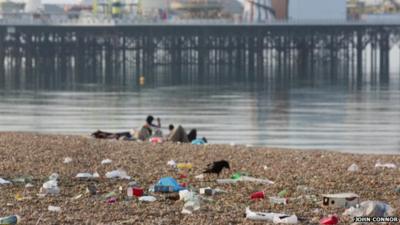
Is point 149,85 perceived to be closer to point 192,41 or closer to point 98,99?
point 98,99

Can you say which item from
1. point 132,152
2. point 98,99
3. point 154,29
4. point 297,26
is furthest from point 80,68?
point 132,152

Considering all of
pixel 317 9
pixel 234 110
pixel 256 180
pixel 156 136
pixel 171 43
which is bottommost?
pixel 234 110

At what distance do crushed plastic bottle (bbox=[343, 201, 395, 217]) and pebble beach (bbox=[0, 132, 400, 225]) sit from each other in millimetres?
135

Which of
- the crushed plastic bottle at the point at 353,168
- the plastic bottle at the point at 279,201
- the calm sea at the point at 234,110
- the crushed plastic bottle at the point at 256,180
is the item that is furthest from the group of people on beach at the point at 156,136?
the plastic bottle at the point at 279,201

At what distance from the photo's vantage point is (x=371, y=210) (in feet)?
43.5

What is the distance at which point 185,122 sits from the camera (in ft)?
113

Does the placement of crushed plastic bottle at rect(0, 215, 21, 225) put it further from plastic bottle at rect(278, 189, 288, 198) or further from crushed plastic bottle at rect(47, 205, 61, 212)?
plastic bottle at rect(278, 189, 288, 198)

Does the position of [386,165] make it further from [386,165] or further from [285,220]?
[285,220]

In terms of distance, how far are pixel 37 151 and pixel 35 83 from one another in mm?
43783

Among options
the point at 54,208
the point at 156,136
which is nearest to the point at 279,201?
the point at 54,208

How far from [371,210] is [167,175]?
437cm

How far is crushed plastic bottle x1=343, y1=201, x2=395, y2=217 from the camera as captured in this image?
43.5ft

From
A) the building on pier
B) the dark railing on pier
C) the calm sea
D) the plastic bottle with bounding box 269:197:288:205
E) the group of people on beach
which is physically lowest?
the calm sea

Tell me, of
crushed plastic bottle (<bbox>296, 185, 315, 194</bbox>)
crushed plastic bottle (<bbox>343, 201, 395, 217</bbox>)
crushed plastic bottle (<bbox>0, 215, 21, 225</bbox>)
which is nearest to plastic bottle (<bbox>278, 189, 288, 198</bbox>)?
crushed plastic bottle (<bbox>296, 185, 315, 194</bbox>)
